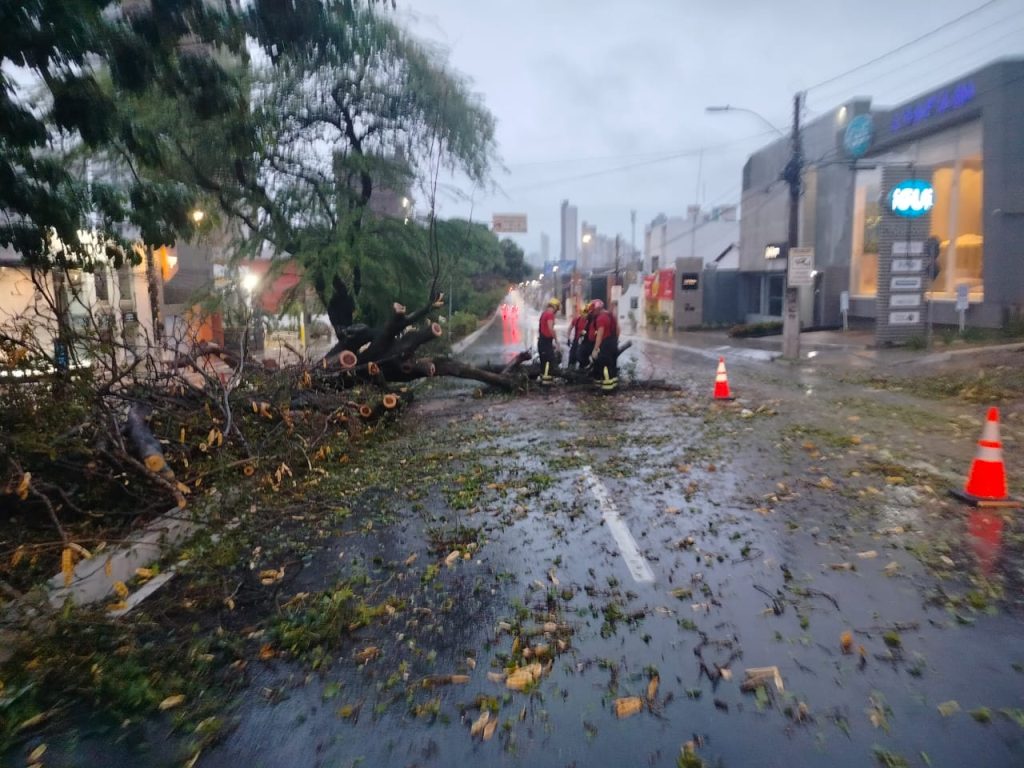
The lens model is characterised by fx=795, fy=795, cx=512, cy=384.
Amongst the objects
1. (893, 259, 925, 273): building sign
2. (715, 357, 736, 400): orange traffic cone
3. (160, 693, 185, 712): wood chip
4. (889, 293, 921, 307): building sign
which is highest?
(893, 259, 925, 273): building sign

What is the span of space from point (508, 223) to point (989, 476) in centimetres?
2987

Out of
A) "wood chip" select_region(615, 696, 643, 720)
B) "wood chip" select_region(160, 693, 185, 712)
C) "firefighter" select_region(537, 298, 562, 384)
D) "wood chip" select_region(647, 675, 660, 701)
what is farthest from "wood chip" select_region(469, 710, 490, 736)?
"firefighter" select_region(537, 298, 562, 384)

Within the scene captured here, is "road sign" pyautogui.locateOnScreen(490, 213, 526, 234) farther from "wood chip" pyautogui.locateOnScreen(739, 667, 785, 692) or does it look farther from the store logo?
"wood chip" pyautogui.locateOnScreen(739, 667, 785, 692)

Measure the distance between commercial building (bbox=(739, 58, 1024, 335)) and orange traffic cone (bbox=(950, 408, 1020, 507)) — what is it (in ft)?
54.7

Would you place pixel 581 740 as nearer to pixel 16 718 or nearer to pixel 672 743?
pixel 672 743

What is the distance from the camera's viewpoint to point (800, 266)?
821 inches

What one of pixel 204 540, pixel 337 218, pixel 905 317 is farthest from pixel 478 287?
pixel 204 540

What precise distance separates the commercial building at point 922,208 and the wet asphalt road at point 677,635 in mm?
16630

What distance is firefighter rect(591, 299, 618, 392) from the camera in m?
13.9

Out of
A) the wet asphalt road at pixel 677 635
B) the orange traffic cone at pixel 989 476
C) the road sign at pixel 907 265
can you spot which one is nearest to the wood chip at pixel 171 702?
the wet asphalt road at pixel 677 635

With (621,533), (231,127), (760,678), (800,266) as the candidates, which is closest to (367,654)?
(760,678)

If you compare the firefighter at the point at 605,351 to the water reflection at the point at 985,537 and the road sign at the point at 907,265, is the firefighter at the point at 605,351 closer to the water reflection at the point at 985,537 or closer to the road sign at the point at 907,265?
the water reflection at the point at 985,537

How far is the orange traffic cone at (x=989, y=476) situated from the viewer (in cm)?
646

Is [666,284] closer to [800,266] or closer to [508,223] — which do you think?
[508,223]
